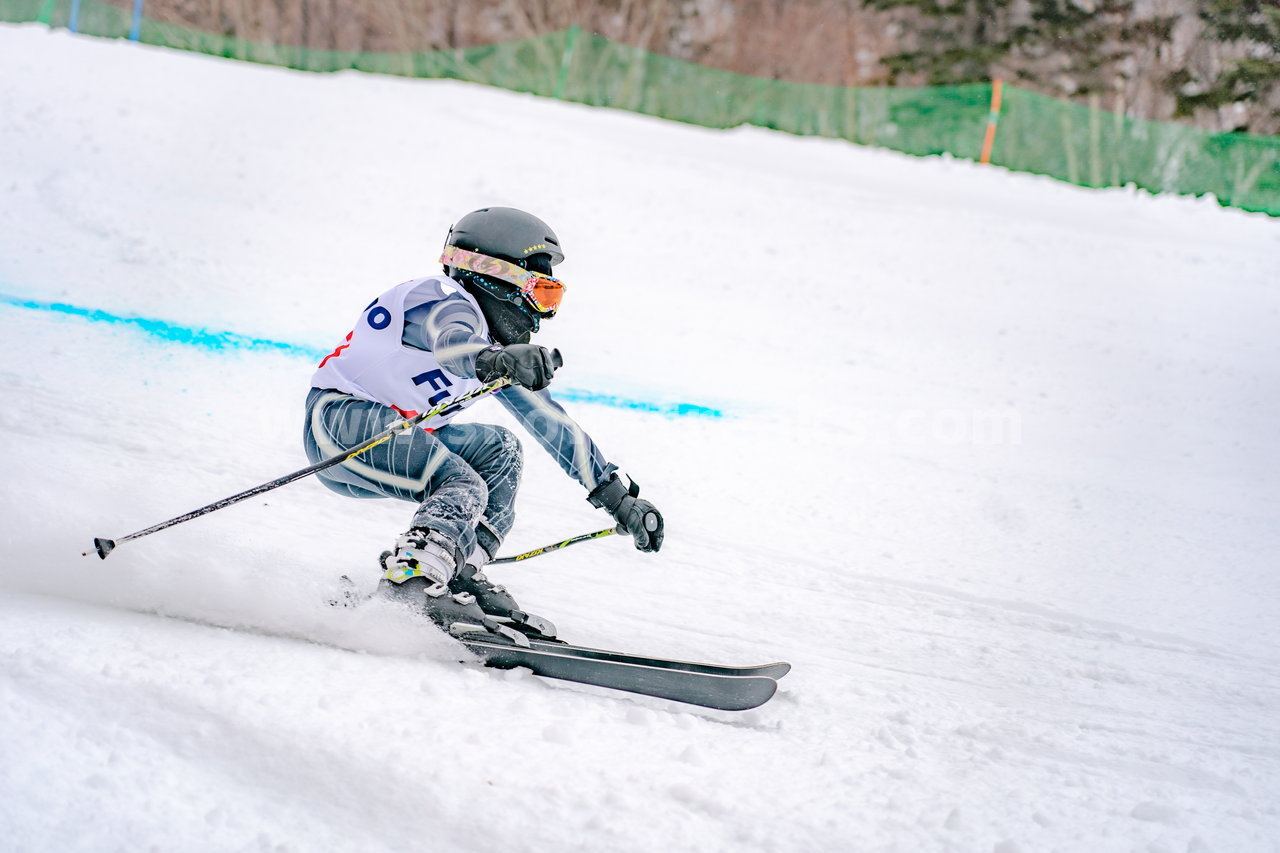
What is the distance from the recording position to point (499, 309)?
121 inches

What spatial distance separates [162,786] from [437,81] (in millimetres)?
14318

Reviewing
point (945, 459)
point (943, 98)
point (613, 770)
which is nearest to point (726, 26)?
point (943, 98)

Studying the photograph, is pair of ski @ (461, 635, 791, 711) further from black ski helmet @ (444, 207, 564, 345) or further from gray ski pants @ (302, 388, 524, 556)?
black ski helmet @ (444, 207, 564, 345)

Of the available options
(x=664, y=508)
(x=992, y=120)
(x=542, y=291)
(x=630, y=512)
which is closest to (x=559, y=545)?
(x=630, y=512)

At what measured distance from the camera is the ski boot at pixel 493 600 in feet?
10.3

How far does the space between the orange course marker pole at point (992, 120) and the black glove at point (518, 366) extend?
13680 mm

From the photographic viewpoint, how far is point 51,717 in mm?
2217

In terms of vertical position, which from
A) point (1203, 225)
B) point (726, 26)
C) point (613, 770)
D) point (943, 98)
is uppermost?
point (726, 26)

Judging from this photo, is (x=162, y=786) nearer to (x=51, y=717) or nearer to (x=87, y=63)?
(x=51, y=717)

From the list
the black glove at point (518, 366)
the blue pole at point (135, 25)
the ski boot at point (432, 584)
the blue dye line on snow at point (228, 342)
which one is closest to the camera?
the black glove at point (518, 366)

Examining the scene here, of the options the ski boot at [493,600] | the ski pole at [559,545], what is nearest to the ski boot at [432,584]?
the ski boot at [493,600]

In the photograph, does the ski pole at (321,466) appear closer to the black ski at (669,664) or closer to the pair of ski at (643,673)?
the pair of ski at (643,673)

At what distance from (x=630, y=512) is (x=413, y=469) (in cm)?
66

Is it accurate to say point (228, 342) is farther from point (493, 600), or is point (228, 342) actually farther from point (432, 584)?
point (432, 584)
